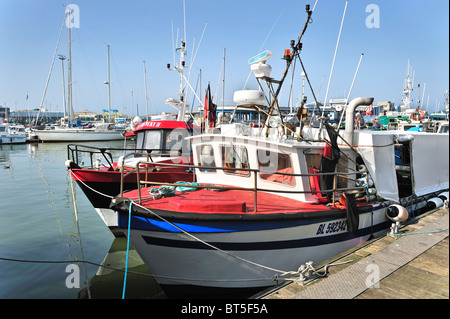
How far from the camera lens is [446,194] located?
8.88 meters

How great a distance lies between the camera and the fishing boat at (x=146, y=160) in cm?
871

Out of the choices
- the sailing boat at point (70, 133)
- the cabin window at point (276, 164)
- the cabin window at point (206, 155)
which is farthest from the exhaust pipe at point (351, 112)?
the sailing boat at point (70, 133)

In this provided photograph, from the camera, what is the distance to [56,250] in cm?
792

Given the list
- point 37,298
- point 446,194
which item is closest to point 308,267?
point 37,298

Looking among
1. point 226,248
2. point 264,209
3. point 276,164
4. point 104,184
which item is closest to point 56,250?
point 104,184

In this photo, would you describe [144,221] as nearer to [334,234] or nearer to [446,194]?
[334,234]

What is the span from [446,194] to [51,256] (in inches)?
428

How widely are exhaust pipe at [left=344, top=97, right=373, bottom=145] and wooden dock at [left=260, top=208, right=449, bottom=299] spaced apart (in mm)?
2163

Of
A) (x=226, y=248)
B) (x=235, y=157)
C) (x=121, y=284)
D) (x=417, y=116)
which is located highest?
(x=417, y=116)

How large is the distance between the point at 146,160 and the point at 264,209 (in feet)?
20.6

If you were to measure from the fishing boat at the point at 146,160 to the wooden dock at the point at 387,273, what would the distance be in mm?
5023

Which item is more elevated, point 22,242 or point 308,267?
point 308,267

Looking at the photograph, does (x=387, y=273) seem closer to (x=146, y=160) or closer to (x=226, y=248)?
(x=226, y=248)
